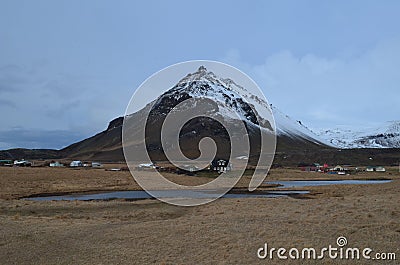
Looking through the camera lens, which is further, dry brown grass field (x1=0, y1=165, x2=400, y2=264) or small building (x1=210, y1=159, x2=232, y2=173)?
small building (x1=210, y1=159, x2=232, y2=173)

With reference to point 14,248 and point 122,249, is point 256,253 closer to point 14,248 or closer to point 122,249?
point 122,249

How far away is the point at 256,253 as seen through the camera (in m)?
16.8

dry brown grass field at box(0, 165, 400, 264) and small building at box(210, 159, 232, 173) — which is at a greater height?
small building at box(210, 159, 232, 173)

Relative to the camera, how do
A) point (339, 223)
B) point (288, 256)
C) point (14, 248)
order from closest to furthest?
1. point (288, 256)
2. point (14, 248)
3. point (339, 223)

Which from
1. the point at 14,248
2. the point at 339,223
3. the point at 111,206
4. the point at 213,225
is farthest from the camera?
the point at 111,206

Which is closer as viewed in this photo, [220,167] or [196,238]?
[196,238]

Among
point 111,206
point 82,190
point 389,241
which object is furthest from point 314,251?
point 82,190

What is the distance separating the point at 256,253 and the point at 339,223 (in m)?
7.18

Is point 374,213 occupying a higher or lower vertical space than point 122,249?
higher

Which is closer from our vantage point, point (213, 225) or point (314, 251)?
point (314, 251)

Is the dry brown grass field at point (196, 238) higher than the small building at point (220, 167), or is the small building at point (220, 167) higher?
the small building at point (220, 167)

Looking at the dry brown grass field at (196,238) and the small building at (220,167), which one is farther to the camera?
the small building at (220,167)

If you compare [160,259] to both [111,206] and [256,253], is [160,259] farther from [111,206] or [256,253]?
[111,206]

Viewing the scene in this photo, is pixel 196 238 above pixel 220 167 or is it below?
below
